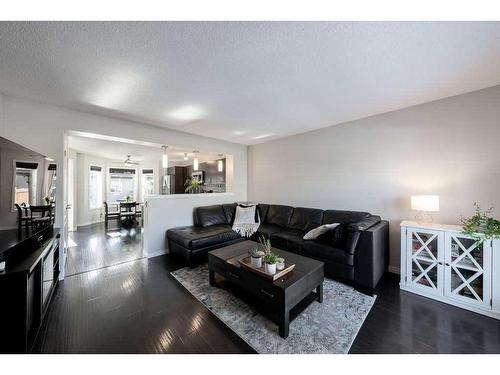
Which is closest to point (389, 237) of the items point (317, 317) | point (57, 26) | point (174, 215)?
point (317, 317)

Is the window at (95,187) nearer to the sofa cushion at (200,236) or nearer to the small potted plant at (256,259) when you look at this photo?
the sofa cushion at (200,236)

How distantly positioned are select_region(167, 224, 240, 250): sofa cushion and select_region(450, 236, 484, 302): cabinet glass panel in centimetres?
296

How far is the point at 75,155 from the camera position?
233 inches

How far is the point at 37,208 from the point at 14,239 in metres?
0.51

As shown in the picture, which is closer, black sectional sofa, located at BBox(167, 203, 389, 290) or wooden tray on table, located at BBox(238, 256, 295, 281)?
wooden tray on table, located at BBox(238, 256, 295, 281)

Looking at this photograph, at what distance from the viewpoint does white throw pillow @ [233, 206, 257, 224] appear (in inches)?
166

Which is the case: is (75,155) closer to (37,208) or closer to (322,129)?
(37,208)

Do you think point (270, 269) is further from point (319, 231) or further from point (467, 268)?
point (467, 268)

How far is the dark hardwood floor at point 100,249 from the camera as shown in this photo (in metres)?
3.21

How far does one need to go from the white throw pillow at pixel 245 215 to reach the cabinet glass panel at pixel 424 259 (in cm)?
272

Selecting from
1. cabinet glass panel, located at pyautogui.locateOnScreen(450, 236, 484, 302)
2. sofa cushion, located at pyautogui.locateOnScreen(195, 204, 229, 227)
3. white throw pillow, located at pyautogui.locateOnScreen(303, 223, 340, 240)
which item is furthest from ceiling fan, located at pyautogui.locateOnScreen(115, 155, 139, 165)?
cabinet glass panel, located at pyautogui.locateOnScreen(450, 236, 484, 302)

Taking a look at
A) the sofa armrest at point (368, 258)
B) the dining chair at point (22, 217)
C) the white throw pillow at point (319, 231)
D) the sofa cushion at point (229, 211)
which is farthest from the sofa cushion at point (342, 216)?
the dining chair at point (22, 217)

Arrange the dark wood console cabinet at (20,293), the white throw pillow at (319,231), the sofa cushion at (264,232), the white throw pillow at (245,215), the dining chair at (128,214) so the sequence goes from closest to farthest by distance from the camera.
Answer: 1. the dark wood console cabinet at (20,293)
2. the white throw pillow at (319,231)
3. the sofa cushion at (264,232)
4. the white throw pillow at (245,215)
5. the dining chair at (128,214)

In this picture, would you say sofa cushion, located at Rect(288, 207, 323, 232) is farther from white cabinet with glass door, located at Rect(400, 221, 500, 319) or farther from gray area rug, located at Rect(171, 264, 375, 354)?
white cabinet with glass door, located at Rect(400, 221, 500, 319)
